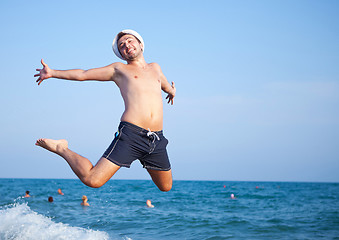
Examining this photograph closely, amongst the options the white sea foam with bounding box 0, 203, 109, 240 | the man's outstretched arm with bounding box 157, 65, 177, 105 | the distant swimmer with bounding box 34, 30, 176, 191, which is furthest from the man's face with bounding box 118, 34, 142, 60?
the white sea foam with bounding box 0, 203, 109, 240

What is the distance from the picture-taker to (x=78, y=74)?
4770 millimetres

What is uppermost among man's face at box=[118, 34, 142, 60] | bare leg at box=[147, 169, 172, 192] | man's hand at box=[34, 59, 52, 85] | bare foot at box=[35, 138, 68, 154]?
man's face at box=[118, 34, 142, 60]

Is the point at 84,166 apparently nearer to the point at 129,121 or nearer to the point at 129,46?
the point at 129,121

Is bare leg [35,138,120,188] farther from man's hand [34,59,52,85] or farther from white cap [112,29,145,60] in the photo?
white cap [112,29,145,60]

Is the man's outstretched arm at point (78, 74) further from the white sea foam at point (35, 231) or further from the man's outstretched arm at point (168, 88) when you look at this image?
the white sea foam at point (35, 231)

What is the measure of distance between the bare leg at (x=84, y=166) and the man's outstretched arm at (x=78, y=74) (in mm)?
797

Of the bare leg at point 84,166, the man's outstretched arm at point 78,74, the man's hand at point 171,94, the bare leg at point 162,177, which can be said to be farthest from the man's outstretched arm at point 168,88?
the bare leg at point 84,166

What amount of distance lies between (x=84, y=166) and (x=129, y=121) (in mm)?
773

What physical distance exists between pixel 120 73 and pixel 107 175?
132 centimetres

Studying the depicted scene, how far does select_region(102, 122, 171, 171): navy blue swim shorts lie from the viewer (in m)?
4.72

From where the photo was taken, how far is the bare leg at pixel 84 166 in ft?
15.1

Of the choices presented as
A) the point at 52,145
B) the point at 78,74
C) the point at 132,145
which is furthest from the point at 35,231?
the point at 78,74

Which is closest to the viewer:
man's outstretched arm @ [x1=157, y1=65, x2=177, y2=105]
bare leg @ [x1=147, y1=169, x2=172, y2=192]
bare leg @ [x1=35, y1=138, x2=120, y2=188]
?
bare leg @ [x1=35, y1=138, x2=120, y2=188]

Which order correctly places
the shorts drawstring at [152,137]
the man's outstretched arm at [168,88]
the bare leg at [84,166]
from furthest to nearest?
the man's outstretched arm at [168,88] < the shorts drawstring at [152,137] < the bare leg at [84,166]
